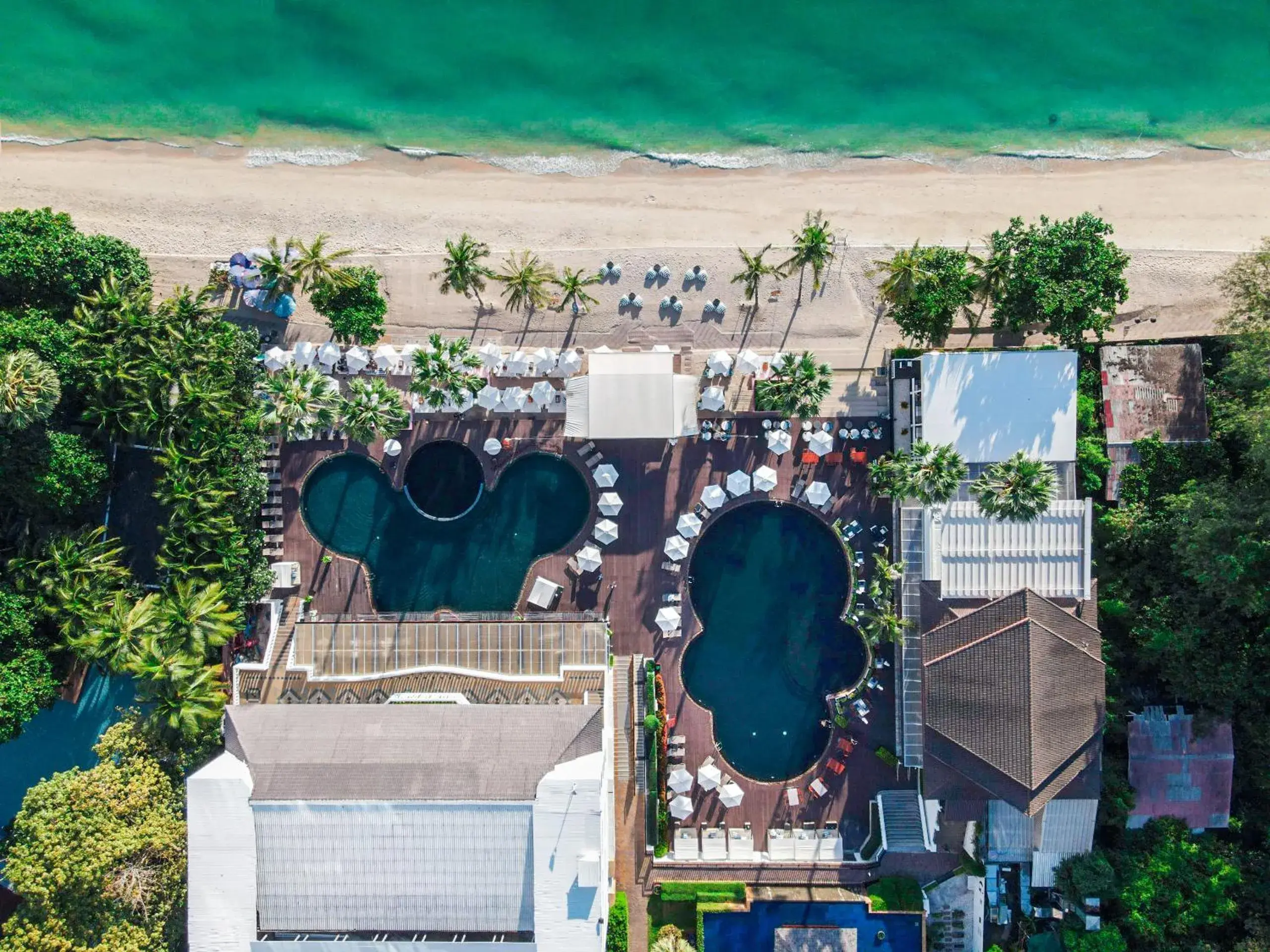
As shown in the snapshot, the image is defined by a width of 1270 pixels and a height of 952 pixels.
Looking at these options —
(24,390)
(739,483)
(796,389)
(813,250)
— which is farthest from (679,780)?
(24,390)

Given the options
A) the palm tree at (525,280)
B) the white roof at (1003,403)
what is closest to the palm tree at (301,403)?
the palm tree at (525,280)

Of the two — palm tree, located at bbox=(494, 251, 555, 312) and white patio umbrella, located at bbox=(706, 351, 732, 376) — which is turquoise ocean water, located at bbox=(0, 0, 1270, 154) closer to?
palm tree, located at bbox=(494, 251, 555, 312)

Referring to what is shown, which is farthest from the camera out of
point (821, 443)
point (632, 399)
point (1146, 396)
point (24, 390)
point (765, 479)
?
point (821, 443)

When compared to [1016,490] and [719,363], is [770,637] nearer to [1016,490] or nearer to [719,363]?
[1016,490]

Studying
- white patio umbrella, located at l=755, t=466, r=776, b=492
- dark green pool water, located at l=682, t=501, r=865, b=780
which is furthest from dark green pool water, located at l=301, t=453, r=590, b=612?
white patio umbrella, located at l=755, t=466, r=776, b=492

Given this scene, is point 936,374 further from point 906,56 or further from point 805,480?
point 906,56

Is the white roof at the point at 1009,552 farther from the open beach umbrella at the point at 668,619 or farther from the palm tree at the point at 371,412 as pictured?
the palm tree at the point at 371,412
